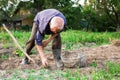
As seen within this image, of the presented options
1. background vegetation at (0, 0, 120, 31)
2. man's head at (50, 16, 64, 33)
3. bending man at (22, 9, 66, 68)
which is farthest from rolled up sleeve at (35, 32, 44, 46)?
background vegetation at (0, 0, 120, 31)

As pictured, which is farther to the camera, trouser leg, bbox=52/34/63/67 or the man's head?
trouser leg, bbox=52/34/63/67

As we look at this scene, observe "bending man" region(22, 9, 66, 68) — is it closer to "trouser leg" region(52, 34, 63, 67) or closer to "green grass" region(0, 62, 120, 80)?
"trouser leg" region(52, 34, 63, 67)

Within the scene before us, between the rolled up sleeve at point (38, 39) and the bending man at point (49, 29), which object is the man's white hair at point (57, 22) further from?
the rolled up sleeve at point (38, 39)

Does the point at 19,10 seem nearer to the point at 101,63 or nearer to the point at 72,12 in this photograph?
the point at 72,12

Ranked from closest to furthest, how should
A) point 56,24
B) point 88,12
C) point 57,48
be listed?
point 56,24 < point 57,48 < point 88,12

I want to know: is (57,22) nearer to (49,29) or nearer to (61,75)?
(49,29)

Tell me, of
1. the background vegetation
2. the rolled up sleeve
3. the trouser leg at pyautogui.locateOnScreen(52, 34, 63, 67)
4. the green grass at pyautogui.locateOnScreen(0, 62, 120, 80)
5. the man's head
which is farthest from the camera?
the background vegetation

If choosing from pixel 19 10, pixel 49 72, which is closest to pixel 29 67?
pixel 49 72

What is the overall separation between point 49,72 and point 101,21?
88.4 feet

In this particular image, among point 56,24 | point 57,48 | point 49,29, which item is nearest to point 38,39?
point 49,29

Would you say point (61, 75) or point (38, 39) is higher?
point (38, 39)

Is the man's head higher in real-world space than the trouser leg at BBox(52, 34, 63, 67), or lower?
higher

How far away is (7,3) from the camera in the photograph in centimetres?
3762

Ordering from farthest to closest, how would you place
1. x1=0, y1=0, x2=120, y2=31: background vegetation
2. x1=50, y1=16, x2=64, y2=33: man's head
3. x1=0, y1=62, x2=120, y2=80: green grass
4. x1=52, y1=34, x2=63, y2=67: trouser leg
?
x1=0, y1=0, x2=120, y2=31: background vegetation → x1=52, y1=34, x2=63, y2=67: trouser leg → x1=50, y1=16, x2=64, y2=33: man's head → x1=0, y1=62, x2=120, y2=80: green grass
